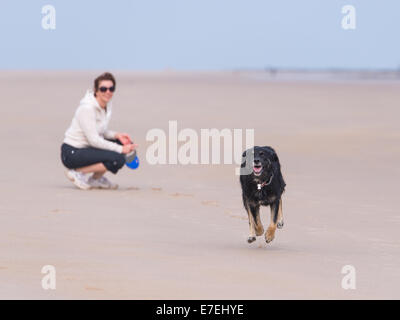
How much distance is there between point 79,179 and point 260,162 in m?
3.95

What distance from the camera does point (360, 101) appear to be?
33469mm

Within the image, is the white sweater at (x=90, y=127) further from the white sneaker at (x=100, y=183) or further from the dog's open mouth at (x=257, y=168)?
the dog's open mouth at (x=257, y=168)

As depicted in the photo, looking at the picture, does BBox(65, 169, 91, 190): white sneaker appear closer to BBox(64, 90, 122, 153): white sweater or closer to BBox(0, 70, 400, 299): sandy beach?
BBox(0, 70, 400, 299): sandy beach

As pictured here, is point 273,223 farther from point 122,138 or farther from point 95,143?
point 122,138

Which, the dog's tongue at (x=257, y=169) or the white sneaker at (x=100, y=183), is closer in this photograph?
the dog's tongue at (x=257, y=169)

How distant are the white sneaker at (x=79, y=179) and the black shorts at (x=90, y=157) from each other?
114mm

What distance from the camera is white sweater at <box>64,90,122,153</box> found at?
11.0m

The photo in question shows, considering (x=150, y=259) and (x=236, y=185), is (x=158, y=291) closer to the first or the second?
(x=150, y=259)

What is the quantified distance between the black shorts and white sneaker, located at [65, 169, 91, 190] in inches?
4.5

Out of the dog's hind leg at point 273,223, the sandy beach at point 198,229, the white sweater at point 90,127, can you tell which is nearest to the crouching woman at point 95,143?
the white sweater at point 90,127

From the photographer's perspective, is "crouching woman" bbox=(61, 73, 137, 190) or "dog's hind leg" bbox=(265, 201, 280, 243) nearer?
"dog's hind leg" bbox=(265, 201, 280, 243)

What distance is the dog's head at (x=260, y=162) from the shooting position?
7641 millimetres

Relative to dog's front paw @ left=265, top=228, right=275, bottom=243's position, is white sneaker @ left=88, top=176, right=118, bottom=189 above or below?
above

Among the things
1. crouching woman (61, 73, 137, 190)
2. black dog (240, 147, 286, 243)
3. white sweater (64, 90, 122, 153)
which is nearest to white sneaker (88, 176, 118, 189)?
crouching woman (61, 73, 137, 190)
